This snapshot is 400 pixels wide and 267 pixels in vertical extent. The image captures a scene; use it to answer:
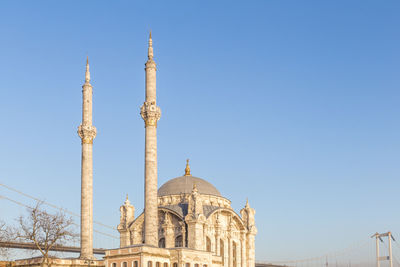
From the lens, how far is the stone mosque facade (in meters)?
60.8

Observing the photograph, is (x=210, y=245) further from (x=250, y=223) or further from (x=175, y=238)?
(x=250, y=223)

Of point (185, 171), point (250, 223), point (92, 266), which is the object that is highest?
point (185, 171)

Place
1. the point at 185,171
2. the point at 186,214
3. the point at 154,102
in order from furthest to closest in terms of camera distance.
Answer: the point at 185,171, the point at 186,214, the point at 154,102

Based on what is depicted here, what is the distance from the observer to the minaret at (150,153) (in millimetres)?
60750

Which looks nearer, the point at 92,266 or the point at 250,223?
the point at 92,266

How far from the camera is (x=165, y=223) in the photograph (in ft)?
246

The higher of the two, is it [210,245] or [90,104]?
[90,104]

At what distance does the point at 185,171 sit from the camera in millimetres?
85938

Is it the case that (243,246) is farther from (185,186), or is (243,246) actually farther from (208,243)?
(185,186)

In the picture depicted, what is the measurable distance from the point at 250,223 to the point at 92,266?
2623cm

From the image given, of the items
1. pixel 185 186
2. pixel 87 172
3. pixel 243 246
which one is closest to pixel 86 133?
pixel 87 172

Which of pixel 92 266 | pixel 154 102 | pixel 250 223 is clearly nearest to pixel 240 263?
pixel 250 223

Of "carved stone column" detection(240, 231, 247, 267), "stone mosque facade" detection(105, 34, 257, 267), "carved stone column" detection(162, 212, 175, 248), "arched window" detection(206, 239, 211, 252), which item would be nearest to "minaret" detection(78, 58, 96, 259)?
"stone mosque facade" detection(105, 34, 257, 267)

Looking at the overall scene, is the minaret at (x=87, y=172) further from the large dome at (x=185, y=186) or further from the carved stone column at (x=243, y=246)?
the carved stone column at (x=243, y=246)
